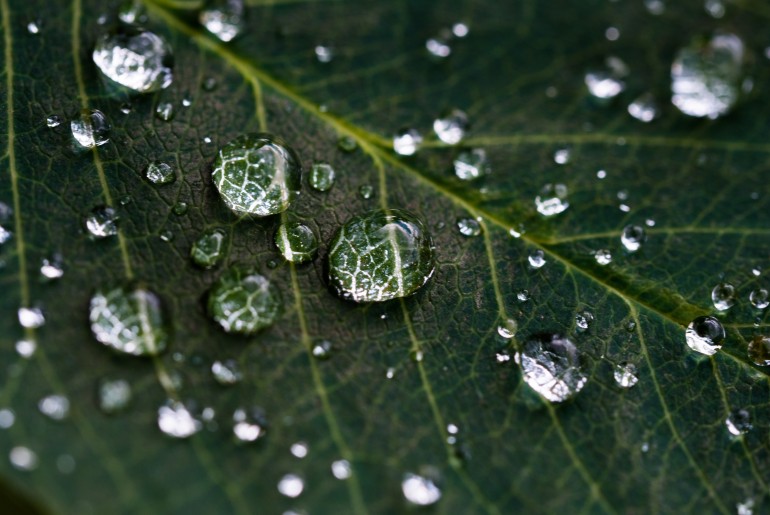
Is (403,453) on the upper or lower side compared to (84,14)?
lower

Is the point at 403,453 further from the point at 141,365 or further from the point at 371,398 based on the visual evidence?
the point at 141,365

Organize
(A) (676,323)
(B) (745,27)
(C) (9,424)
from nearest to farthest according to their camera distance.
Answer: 1. (C) (9,424)
2. (A) (676,323)
3. (B) (745,27)

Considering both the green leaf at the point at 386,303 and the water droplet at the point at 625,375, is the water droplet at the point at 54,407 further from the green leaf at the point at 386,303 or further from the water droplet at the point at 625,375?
the water droplet at the point at 625,375

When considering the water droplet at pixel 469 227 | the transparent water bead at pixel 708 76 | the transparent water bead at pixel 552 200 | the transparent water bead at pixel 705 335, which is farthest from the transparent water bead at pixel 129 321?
the transparent water bead at pixel 708 76

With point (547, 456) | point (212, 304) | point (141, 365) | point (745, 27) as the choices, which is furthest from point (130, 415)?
point (745, 27)

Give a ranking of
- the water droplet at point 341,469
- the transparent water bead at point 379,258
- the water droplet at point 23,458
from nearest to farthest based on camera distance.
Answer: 1. the water droplet at point 23,458
2. the water droplet at point 341,469
3. the transparent water bead at point 379,258

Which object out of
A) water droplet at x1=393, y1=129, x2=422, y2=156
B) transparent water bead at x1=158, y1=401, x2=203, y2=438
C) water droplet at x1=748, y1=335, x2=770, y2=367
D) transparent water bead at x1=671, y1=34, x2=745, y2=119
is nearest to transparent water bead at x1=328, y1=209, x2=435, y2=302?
water droplet at x1=393, y1=129, x2=422, y2=156

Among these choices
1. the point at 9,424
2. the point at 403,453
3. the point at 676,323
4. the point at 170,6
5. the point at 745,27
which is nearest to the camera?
the point at 9,424

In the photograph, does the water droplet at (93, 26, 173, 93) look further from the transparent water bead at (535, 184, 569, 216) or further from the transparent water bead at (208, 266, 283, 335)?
the transparent water bead at (535, 184, 569, 216)

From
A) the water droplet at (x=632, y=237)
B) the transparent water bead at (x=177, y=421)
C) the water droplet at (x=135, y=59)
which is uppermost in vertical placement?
the water droplet at (x=135, y=59)
